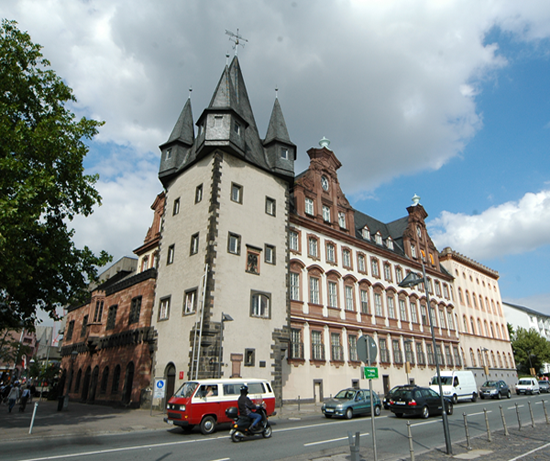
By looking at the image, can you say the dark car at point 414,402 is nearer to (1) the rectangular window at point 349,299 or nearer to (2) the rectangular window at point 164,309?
(1) the rectangular window at point 349,299

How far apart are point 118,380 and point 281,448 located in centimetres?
2225

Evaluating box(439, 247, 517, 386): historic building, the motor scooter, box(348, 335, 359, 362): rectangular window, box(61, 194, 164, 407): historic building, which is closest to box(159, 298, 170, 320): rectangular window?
box(61, 194, 164, 407): historic building

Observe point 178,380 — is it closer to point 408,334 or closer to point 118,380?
point 118,380

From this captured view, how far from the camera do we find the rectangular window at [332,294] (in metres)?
33.4

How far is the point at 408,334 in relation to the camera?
40.1 m

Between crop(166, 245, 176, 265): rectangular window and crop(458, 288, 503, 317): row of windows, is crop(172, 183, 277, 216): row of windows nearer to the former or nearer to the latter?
crop(166, 245, 176, 265): rectangular window

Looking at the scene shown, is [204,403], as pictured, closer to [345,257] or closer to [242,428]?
[242,428]

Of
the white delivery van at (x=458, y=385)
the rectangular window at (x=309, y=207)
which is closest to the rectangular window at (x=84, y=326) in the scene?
the rectangular window at (x=309, y=207)

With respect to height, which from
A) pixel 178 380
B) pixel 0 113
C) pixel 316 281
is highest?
pixel 0 113

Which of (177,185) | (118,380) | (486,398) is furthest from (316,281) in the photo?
(486,398)

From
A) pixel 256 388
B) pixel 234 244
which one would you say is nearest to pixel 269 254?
pixel 234 244

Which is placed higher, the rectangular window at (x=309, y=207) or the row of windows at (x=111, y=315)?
the rectangular window at (x=309, y=207)

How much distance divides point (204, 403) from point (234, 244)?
12.4m

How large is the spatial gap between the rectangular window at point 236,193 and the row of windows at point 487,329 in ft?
127
